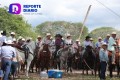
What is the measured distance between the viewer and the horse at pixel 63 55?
26.0 meters

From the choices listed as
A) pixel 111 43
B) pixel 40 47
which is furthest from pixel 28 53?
pixel 111 43

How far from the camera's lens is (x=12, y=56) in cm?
1720

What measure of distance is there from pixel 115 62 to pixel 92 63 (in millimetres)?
1512

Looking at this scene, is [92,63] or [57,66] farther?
[57,66]

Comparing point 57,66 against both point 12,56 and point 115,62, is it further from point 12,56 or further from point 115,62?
point 12,56

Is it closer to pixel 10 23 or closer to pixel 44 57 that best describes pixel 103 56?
pixel 44 57

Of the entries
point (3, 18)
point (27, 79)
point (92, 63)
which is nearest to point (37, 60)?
point (92, 63)

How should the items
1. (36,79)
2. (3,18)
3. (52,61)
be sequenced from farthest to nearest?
(3,18)
(52,61)
(36,79)

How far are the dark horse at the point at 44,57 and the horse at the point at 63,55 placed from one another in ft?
2.67

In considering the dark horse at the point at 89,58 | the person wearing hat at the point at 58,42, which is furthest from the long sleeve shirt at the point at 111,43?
the person wearing hat at the point at 58,42

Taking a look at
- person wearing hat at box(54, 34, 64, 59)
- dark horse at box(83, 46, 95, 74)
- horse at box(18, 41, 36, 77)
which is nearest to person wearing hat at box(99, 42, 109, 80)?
dark horse at box(83, 46, 95, 74)

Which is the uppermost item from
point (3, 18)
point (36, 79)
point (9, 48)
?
point (3, 18)

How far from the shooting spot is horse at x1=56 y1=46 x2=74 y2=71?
1023 inches

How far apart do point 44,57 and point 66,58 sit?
1681mm
